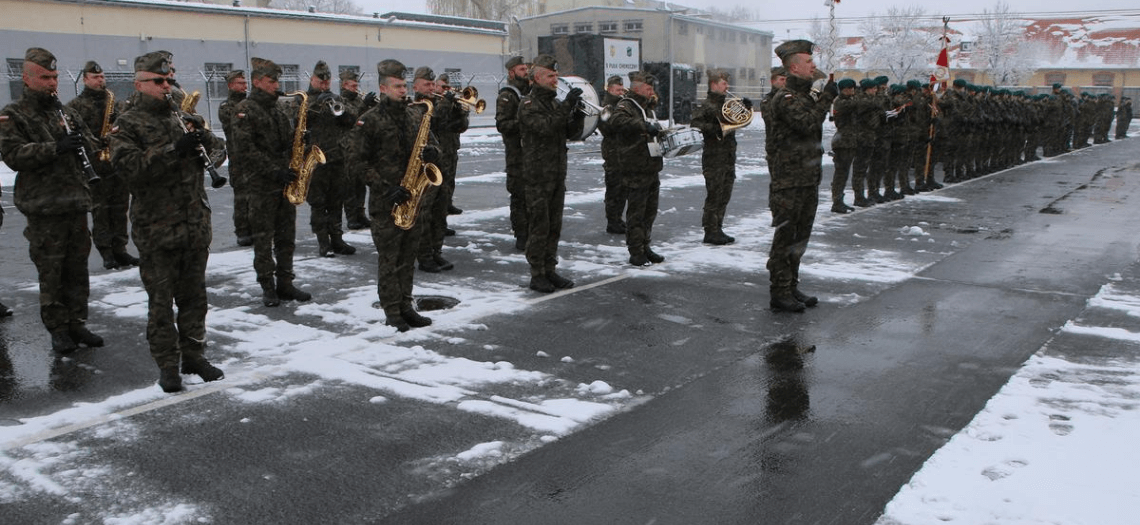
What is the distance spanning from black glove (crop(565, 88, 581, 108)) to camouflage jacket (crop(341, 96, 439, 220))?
1641mm

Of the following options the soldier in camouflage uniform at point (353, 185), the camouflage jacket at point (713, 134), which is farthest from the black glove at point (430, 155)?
the camouflage jacket at point (713, 134)

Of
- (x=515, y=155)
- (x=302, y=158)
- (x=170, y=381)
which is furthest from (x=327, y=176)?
(x=170, y=381)

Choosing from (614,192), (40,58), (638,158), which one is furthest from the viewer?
(614,192)

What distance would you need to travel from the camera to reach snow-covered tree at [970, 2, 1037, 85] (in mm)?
71000

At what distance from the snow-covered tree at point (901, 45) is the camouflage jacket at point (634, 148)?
213ft

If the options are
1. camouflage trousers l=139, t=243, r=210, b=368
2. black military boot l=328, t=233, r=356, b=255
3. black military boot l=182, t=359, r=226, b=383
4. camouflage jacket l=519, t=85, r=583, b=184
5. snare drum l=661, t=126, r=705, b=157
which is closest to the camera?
camouflage trousers l=139, t=243, r=210, b=368

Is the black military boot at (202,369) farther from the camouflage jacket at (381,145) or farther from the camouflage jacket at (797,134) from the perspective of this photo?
the camouflage jacket at (797,134)

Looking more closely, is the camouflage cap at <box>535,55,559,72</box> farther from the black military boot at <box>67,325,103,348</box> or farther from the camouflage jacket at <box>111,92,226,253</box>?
the black military boot at <box>67,325,103,348</box>

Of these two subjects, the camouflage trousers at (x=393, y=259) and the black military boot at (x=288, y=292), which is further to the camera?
the black military boot at (x=288, y=292)

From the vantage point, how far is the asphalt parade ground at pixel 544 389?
4.21m

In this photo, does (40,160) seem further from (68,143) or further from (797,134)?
(797,134)

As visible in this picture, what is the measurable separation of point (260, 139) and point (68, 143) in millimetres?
1960

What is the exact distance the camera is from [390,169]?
700 centimetres

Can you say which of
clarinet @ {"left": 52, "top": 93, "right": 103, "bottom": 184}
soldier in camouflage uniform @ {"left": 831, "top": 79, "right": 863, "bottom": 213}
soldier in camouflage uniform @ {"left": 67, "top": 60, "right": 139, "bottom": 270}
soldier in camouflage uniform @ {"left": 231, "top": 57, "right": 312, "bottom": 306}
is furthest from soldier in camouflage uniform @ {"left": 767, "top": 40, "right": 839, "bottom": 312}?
soldier in camouflage uniform @ {"left": 67, "top": 60, "right": 139, "bottom": 270}
